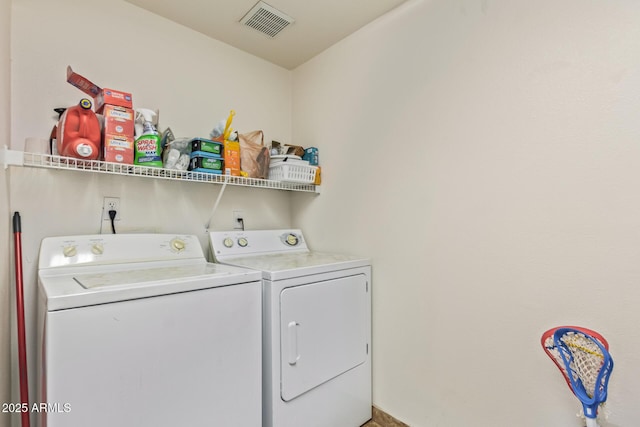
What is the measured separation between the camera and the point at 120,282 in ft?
3.55

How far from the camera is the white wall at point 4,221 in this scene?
117 centimetres

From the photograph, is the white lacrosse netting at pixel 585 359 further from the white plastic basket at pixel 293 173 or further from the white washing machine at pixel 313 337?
the white plastic basket at pixel 293 173

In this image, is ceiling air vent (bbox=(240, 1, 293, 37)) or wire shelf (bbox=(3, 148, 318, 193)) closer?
wire shelf (bbox=(3, 148, 318, 193))

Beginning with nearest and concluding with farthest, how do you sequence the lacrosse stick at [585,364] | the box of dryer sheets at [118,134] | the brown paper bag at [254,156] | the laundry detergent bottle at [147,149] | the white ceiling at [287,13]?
the lacrosse stick at [585,364] → the box of dryer sheets at [118,134] → the laundry detergent bottle at [147,149] → the white ceiling at [287,13] → the brown paper bag at [254,156]

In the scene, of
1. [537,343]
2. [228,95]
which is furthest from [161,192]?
[537,343]

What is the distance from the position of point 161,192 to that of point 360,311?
135 cm

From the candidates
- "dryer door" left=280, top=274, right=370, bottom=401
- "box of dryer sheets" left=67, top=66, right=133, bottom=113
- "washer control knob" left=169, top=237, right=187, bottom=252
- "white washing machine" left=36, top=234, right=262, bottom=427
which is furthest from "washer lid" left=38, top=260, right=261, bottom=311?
"box of dryer sheets" left=67, top=66, right=133, bottom=113

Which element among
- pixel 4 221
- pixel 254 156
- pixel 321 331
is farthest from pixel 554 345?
pixel 4 221

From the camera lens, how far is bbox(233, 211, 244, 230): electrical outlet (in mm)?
2117

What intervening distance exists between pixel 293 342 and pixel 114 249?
3.16 ft

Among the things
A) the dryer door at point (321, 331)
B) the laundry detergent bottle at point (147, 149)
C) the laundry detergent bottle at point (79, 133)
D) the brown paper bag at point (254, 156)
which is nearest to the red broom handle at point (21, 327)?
the laundry detergent bottle at point (79, 133)

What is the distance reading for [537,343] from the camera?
4.02 ft

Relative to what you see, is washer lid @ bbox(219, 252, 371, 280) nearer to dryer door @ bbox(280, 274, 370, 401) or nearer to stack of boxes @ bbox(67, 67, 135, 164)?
dryer door @ bbox(280, 274, 370, 401)

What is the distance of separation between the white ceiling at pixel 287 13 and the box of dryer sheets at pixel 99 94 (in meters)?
0.64
